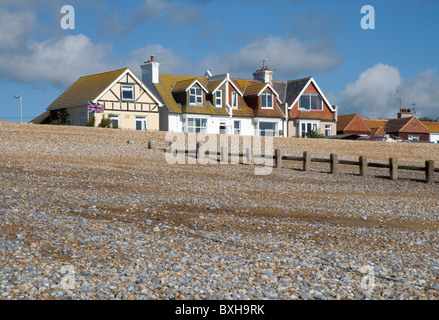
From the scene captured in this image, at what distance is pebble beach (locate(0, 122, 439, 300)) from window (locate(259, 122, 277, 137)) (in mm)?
30809

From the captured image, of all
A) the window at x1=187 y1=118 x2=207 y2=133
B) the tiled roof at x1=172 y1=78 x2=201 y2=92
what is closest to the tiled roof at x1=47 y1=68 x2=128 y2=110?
the tiled roof at x1=172 y1=78 x2=201 y2=92

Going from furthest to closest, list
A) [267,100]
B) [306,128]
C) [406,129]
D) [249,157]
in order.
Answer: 1. [406,129]
2. [306,128]
3. [267,100]
4. [249,157]

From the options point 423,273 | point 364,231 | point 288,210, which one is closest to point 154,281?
point 423,273

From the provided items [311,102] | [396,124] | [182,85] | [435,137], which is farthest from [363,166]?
[435,137]

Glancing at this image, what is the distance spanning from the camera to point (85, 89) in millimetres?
49906

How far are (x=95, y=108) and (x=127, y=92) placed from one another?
12.3ft

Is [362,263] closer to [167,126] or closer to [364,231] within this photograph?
[364,231]

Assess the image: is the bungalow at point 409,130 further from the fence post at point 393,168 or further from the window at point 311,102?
the fence post at point 393,168

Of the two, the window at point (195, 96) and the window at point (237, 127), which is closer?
the window at point (195, 96)

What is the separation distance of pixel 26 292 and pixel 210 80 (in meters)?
49.0

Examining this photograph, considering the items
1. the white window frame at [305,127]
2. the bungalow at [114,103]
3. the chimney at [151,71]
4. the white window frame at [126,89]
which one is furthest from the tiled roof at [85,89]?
the white window frame at [305,127]

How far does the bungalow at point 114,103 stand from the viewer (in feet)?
155

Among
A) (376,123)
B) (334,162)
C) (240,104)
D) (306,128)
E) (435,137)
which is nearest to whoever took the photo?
(334,162)

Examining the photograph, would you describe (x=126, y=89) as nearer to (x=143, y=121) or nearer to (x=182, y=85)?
(x=143, y=121)
